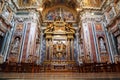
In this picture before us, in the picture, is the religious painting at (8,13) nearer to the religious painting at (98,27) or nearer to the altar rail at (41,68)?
the altar rail at (41,68)

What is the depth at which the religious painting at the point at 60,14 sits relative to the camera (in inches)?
648

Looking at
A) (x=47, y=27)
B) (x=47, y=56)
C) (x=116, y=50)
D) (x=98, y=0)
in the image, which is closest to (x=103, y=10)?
(x=98, y=0)

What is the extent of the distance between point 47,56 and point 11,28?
4342 millimetres

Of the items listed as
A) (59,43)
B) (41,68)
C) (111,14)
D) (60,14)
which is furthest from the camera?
(60,14)

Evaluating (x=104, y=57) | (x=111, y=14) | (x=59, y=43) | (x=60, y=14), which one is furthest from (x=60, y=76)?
(x=60, y=14)

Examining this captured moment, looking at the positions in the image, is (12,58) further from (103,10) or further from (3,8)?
(103,10)

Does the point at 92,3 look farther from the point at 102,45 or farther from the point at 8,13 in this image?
the point at 8,13

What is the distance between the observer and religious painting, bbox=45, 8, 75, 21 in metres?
16.5

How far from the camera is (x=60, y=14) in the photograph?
1664cm

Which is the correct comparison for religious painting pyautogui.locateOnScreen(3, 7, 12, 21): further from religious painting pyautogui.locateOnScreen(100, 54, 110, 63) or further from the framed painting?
religious painting pyautogui.locateOnScreen(100, 54, 110, 63)

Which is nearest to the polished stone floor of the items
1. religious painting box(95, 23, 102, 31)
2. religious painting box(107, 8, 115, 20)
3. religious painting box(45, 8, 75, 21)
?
religious painting box(107, 8, 115, 20)

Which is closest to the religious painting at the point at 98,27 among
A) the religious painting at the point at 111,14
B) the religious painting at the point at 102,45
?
the religious painting at the point at 102,45

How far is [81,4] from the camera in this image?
1430cm

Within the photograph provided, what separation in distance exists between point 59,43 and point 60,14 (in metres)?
4.40
